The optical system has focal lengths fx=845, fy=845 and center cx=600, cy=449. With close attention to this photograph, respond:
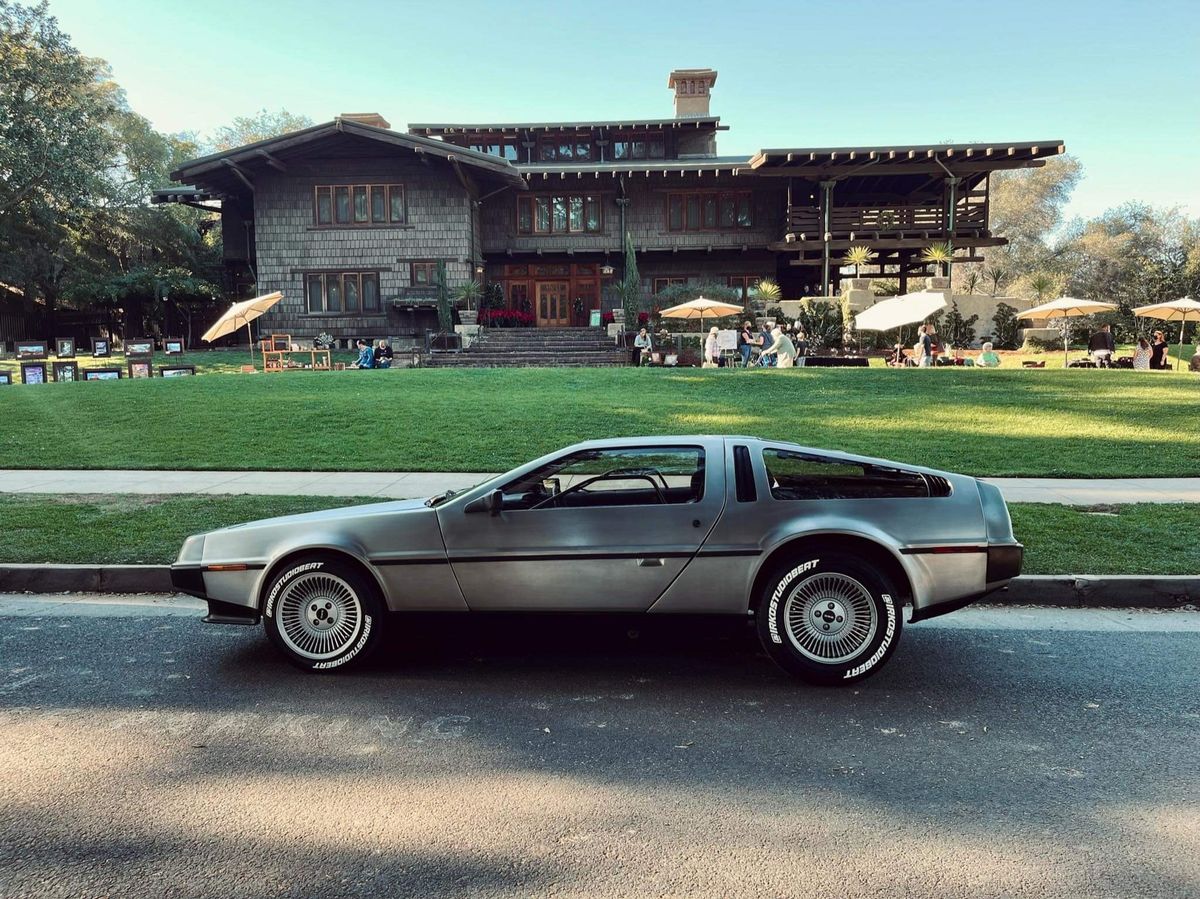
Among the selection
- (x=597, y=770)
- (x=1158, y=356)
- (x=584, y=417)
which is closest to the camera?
(x=597, y=770)

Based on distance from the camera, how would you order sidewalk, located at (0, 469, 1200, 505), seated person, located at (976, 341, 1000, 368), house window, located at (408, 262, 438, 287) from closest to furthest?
sidewalk, located at (0, 469, 1200, 505)
seated person, located at (976, 341, 1000, 368)
house window, located at (408, 262, 438, 287)

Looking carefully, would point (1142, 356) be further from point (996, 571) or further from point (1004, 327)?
point (996, 571)

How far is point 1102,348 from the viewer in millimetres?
23812

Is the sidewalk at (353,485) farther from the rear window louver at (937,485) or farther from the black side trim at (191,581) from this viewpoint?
the rear window louver at (937,485)

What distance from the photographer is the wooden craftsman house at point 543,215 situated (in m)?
29.6

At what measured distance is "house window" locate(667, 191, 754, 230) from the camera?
1287 inches

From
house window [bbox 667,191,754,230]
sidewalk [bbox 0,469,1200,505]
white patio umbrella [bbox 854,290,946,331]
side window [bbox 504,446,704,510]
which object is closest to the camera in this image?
side window [bbox 504,446,704,510]

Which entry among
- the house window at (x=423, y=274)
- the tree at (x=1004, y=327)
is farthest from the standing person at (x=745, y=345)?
the house window at (x=423, y=274)

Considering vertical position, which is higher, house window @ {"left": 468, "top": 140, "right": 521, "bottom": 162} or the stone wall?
house window @ {"left": 468, "top": 140, "right": 521, "bottom": 162}

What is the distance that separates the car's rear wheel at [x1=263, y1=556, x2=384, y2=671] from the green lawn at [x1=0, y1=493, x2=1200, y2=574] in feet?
9.00

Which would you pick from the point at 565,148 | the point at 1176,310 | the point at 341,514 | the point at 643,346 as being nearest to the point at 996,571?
the point at 341,514

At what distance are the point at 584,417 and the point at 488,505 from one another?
961 centimetres

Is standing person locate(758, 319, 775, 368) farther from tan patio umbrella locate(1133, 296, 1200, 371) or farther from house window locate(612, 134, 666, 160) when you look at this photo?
house window locate(612, 134, 666, 160)

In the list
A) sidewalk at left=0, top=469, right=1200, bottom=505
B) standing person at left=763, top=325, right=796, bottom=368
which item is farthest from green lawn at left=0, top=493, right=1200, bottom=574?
standing person at left=763, top=325, right=796, bottom=368
